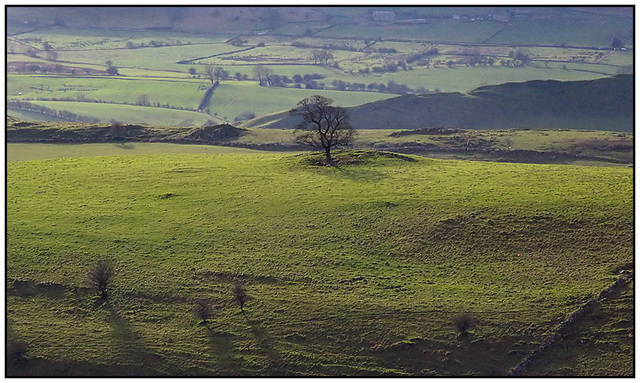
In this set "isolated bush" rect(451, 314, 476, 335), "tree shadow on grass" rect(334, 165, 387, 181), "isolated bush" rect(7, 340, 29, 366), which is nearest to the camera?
"isolated bush" rect(7, 340, 29, 366)

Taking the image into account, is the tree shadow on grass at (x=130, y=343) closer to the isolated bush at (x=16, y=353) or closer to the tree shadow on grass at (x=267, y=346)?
the isolated bush at (x=16, y=353)

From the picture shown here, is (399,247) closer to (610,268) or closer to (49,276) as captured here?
(610,268)

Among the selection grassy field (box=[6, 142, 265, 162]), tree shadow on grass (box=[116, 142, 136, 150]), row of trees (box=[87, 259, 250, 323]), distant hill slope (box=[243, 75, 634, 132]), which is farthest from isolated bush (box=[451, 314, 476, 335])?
distant hill slope (box=[243, 75, 634, 132])

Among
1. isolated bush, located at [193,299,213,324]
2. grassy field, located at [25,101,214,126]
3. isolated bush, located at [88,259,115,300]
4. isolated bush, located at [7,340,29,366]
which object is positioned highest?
grassy field, located at [25,101,214,126]

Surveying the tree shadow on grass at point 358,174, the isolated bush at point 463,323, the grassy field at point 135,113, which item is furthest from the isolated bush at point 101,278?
the grassy field at point 135,113

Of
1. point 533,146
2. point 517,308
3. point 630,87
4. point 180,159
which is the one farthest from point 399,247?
point 630,87

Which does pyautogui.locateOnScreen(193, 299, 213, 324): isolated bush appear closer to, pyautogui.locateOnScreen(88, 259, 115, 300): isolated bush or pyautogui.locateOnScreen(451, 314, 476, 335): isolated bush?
pyautogui.locateOnScreen(88, 259, 115, 300): isolated bush
